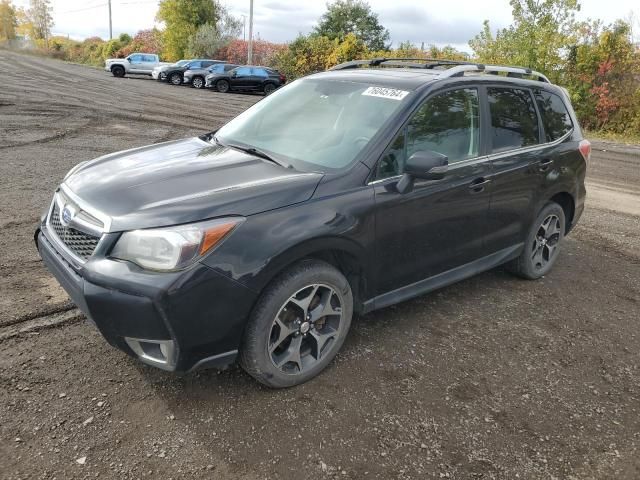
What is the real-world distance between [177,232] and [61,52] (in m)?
72.1

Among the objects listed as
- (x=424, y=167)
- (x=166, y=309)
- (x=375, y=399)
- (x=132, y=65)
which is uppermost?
(x=132, y=65)

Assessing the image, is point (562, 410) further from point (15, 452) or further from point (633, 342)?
point (15, 452)

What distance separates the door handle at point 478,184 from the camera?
3.72 meters

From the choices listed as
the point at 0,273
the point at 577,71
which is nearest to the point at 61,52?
the point at 577,71

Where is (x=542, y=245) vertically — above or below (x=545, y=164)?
below

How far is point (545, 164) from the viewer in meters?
4.36

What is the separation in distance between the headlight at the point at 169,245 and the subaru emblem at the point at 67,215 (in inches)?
19.6

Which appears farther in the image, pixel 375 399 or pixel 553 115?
pixel 553 115

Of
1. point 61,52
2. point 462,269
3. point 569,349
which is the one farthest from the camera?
point 61,52

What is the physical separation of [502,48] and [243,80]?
12.7 meters

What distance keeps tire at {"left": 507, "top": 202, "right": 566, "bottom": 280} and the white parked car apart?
33906 mm

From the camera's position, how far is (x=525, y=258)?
15.1 ft

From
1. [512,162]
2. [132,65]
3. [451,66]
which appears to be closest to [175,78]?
[132,65]

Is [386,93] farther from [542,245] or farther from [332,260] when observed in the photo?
[542,245]
